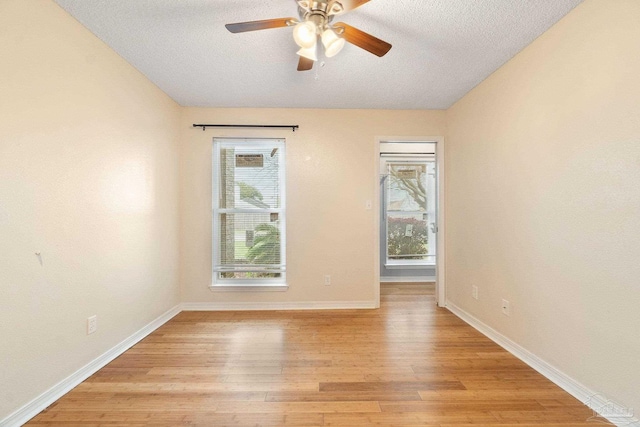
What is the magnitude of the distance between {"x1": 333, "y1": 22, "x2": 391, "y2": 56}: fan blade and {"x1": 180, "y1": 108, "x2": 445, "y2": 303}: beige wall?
1682 mm

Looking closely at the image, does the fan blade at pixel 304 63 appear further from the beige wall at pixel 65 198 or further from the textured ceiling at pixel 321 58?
the beige wall at pixel 65 198

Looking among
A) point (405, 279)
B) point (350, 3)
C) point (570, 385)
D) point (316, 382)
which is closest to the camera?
point (350, 3)

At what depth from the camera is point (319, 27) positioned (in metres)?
1.64

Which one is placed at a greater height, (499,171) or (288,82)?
(288,82)

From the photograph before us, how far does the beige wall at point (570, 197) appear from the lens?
4.92 ft

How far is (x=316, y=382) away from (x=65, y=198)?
2.06m

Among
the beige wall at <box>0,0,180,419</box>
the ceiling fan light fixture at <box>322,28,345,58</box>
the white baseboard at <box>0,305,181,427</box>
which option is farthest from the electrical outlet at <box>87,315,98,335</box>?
the ceiling fan light fixture at <box>322,28,345,58</box>

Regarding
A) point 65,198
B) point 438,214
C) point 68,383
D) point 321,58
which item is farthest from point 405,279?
point 65,198

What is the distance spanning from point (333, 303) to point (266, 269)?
92cm

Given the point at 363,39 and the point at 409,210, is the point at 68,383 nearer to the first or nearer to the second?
the point at 363,39

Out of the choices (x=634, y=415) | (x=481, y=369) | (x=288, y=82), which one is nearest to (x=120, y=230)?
(x=288, y=82)

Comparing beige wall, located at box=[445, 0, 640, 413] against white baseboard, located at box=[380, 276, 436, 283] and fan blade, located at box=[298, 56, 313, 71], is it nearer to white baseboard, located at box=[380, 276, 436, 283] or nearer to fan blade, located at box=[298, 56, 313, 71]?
fan blade, located at box=[298, 56, 313, 71]

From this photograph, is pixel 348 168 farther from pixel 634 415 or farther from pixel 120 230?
pixel 634 415

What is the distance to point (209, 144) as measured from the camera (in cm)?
340
